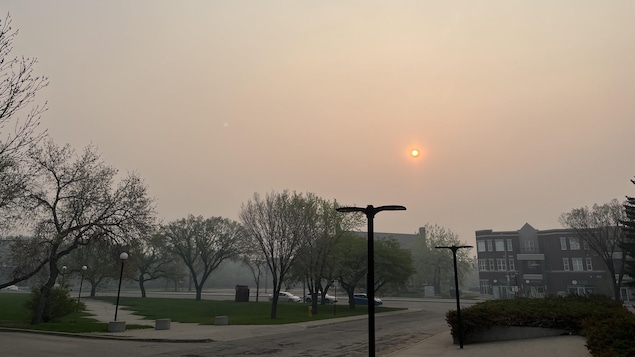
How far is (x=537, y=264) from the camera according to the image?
274 ft

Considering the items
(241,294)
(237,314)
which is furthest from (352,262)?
(241,294)

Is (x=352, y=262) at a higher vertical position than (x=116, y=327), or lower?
higher

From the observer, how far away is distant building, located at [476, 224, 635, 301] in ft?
254

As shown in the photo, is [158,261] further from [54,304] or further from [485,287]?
[485,287]

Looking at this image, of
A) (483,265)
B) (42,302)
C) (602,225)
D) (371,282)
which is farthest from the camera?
(483,265)

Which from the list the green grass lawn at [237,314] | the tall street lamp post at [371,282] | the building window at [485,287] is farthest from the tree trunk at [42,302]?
the building window at [485,287]

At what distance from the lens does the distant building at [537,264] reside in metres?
77.4

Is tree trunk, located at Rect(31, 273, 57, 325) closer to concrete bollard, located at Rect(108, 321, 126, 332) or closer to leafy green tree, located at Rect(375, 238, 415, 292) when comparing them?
concrete bollard, located at Rect(108, 321, 126, 332)

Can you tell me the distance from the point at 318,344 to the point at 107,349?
381 inches

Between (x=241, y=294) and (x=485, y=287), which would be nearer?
(x=241, y=294)

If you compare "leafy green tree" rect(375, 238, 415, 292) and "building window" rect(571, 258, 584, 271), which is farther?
"building window" rect(571, 258, 584, 271)

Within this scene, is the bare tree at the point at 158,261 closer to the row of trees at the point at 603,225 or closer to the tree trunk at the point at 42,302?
the tree trunk at the point at 42,302

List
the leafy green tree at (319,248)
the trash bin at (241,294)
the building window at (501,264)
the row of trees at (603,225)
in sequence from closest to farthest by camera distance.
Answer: the leafy green tree at (319,248) < the trash bin at (241,294) < the row of trees at (603,225) < the building window at (501,264)

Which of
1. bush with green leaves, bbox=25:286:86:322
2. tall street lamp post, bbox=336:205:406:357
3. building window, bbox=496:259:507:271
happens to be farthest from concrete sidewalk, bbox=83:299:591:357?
building window, bbox=496:259:507:271
